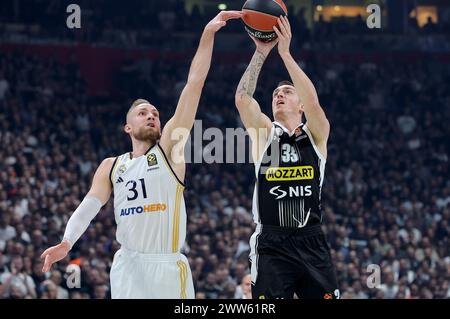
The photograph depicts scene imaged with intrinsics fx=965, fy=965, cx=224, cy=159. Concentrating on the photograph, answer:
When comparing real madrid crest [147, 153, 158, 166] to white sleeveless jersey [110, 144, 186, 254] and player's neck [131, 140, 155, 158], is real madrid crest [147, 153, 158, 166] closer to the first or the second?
white sleeveless jersey [110, 144, 186, 254]

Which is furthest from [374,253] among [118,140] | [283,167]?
[283,167]

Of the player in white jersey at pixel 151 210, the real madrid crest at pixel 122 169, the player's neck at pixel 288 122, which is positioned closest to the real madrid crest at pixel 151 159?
the player in white jersey at pixel 151 210

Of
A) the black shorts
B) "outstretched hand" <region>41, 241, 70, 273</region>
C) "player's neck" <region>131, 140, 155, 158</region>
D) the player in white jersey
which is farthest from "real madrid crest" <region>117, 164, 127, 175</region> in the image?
the black shorts

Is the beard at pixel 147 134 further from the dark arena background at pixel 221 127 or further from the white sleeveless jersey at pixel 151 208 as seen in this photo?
the dark arena background at pixel 221 127

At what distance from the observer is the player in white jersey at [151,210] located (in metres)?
7.91

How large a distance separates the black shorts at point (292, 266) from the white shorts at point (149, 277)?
0.68 metres

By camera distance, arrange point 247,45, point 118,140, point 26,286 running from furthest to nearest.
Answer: point 247,45 < point 118,140 < point 26,286

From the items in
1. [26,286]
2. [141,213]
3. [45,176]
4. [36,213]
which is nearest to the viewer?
[141,213]

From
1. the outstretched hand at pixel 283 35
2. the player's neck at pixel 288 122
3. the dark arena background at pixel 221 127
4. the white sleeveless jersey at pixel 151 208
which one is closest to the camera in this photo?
the white sleeveless jersey at pixel 151 208

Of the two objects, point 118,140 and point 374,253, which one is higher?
point 118,140

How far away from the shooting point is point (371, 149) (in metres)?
22.9

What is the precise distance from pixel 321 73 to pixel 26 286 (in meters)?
12.0

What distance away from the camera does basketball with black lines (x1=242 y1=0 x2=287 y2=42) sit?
8.60 metres
